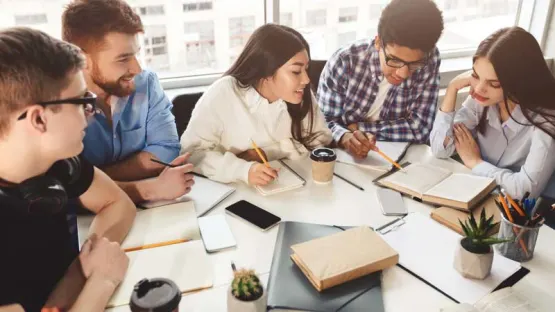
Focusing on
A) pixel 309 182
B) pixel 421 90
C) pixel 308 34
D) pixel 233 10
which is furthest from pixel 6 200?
pixel 308 34

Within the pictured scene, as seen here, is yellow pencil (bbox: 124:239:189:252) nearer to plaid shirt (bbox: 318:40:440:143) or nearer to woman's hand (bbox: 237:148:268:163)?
woman's hand (bbox: 237:148:268:163)

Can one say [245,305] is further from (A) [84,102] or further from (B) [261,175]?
(B) [261,175]

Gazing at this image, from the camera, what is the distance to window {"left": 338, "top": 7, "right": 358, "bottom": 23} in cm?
286

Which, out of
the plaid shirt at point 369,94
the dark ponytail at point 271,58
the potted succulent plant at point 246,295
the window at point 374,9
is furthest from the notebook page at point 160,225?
the window at point 374,9

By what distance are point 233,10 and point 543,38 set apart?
225 centimetres

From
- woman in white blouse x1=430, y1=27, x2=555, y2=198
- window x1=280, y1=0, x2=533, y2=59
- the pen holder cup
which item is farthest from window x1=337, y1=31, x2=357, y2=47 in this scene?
the pen holder cup

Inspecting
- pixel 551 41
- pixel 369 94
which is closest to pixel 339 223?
pixel 369 94

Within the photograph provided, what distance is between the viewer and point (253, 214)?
4.27 ft

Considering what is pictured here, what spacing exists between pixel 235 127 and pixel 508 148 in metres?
1.07

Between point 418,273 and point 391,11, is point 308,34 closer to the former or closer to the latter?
point 391,11

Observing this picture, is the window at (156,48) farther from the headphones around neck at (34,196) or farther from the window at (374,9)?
the headphones around neck at (34,196)

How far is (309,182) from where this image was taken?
1.51 metres

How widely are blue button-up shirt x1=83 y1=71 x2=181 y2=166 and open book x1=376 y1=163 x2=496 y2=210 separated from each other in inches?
30.7

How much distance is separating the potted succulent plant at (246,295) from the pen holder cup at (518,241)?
2.09ft
